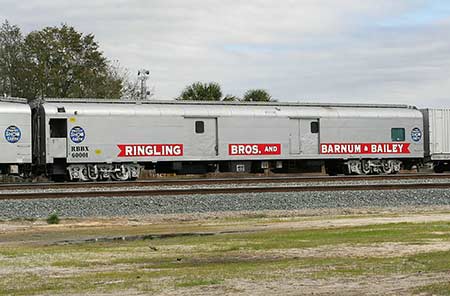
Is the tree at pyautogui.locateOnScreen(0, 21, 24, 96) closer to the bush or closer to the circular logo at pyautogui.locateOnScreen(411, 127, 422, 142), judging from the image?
the circular logo at pyautogui.locateOnScreen(411, 127, 422, 142)

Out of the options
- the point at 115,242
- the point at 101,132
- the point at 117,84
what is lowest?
the point at 115,242

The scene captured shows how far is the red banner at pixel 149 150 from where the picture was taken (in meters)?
30.7

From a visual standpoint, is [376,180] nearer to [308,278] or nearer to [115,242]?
[115,242]

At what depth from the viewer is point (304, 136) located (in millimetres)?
33875

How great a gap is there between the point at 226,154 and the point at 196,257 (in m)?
21.4

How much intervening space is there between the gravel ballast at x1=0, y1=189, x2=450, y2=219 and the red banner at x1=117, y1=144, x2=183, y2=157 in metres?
10.5

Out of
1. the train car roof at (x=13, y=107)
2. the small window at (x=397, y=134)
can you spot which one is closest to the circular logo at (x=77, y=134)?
the train car roof at (x=13, y=107)

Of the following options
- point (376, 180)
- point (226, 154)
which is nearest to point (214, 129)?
point (226, 154)

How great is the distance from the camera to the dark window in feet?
97.3

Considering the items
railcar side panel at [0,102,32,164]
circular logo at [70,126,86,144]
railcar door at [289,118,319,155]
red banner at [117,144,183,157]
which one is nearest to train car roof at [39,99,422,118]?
railcar door at [289,118,319,155]

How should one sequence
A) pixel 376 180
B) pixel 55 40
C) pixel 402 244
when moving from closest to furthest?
pixel 402 244, pixel 376 180, pixel 55 40

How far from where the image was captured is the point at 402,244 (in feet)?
39.4

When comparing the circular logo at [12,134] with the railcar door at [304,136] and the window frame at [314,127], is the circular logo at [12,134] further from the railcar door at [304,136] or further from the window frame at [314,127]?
the window frame at [314,127]

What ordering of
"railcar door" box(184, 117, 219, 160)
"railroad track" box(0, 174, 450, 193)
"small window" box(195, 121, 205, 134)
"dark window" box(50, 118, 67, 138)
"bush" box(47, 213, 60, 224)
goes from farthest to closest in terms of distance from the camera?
"small window" box(195, 121, 205, 134) → "railcar door" box(184, 117, 219, 160) → "dark window" box(50, 118, 67, 138) → "railroad track" box(0, 174, 450, 193) → "bush" box(47, 213, 60, 224)
